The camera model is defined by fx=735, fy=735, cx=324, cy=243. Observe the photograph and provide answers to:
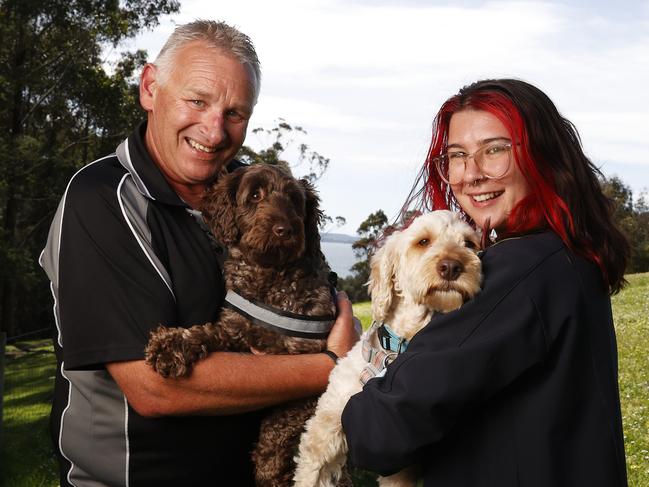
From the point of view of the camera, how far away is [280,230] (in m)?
3.93

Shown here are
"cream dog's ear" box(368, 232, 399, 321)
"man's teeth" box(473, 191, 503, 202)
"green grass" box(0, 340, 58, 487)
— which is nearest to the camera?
"man's teeth" box(473, 191, 503, 202)

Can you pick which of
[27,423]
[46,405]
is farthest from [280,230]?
[46,405]

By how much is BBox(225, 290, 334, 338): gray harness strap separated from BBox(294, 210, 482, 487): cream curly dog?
38 centimetres

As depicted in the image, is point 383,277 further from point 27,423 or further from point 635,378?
point 27,423

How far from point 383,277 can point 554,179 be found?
100cm

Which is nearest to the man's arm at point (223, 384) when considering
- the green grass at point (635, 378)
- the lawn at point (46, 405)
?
the green grass at point (635, 378)

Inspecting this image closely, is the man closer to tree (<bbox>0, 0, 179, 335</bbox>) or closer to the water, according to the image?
the water

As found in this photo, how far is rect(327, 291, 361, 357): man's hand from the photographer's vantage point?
3.73 metres

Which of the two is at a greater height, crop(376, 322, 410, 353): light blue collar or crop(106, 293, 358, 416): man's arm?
crop(376, 322, 410, 353): light blue collar

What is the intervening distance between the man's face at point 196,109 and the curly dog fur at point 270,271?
0.25m

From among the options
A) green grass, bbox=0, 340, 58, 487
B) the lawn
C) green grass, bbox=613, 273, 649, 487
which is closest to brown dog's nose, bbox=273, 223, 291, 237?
green grass, bbox=613, 273, 649, 487

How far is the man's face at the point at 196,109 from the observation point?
150 inches

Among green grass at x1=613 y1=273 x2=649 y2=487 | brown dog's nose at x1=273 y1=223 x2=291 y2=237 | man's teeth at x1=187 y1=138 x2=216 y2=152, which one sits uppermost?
man's teeth at x1=187 y1=138 x2=216 y2=152

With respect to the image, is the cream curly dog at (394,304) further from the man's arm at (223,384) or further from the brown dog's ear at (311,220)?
the brown dog's ear at (311,220)
